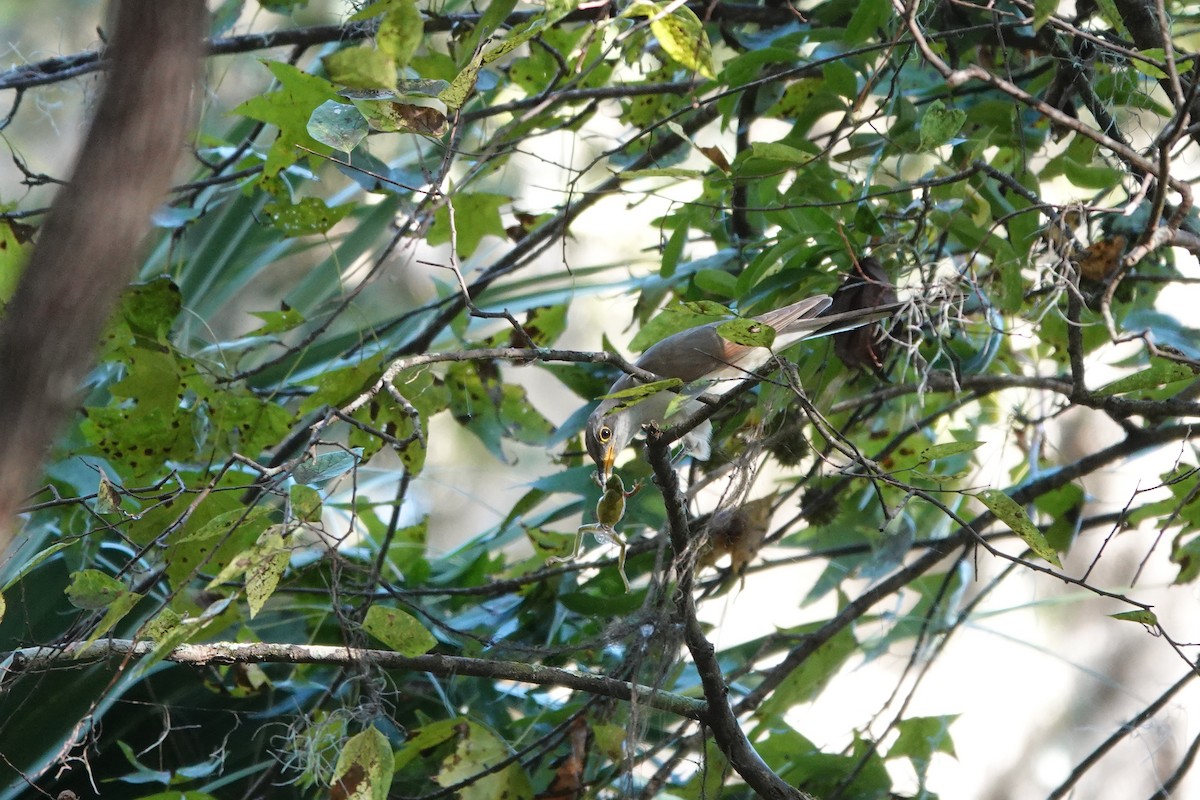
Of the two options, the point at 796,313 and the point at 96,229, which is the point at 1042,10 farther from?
the point at 96,229

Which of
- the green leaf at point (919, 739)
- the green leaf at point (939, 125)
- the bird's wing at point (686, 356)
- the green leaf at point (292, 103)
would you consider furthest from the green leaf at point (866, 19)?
the green leaf at point (919, 739)

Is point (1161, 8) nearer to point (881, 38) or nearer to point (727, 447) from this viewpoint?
point (881, 38)

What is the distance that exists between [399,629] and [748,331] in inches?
21.4

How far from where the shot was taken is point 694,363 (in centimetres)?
221

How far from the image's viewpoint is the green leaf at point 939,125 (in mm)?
1428

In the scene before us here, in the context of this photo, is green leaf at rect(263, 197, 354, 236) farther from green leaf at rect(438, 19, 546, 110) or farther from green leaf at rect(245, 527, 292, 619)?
green leaf at rect(245, 527, 292, 619)

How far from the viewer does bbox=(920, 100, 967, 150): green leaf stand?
56.2 inches

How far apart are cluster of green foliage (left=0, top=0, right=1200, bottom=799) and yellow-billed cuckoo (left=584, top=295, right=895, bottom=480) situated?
2.3 inches

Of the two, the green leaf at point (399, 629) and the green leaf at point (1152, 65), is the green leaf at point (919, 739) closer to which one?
the green leaf at point (399, 629)

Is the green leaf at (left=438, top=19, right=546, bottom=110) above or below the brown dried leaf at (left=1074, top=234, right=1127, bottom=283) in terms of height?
below

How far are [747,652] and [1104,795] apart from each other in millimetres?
3113

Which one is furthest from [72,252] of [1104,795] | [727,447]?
[1104,795]

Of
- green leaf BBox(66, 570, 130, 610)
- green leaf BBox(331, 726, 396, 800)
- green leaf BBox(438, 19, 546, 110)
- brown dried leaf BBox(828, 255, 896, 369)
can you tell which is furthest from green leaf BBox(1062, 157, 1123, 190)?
green leaf BBox(66, 570, 130, 610)

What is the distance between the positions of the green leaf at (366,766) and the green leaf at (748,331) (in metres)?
0.58
